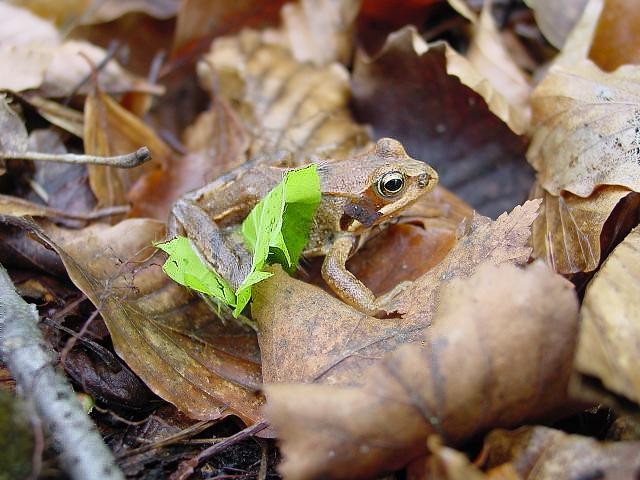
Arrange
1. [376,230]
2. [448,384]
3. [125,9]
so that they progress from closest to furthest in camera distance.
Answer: [448,384] → [376,230] → [125,9]

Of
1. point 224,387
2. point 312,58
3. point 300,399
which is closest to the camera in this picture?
point 300,399

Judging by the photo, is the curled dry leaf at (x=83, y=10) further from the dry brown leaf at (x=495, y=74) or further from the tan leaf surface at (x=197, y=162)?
the dry brown leaf at (x=495, y=74)

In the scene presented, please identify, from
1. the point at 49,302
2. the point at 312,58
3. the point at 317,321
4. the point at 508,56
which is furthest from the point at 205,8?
the point at 317,321

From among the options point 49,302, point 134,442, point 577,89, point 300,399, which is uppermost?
point 577,89

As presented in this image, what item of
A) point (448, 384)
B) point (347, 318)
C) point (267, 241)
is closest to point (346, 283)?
point (347, 318)

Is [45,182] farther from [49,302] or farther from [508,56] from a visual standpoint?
[508,56]

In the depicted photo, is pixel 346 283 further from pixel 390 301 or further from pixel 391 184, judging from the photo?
pixel 391 184
